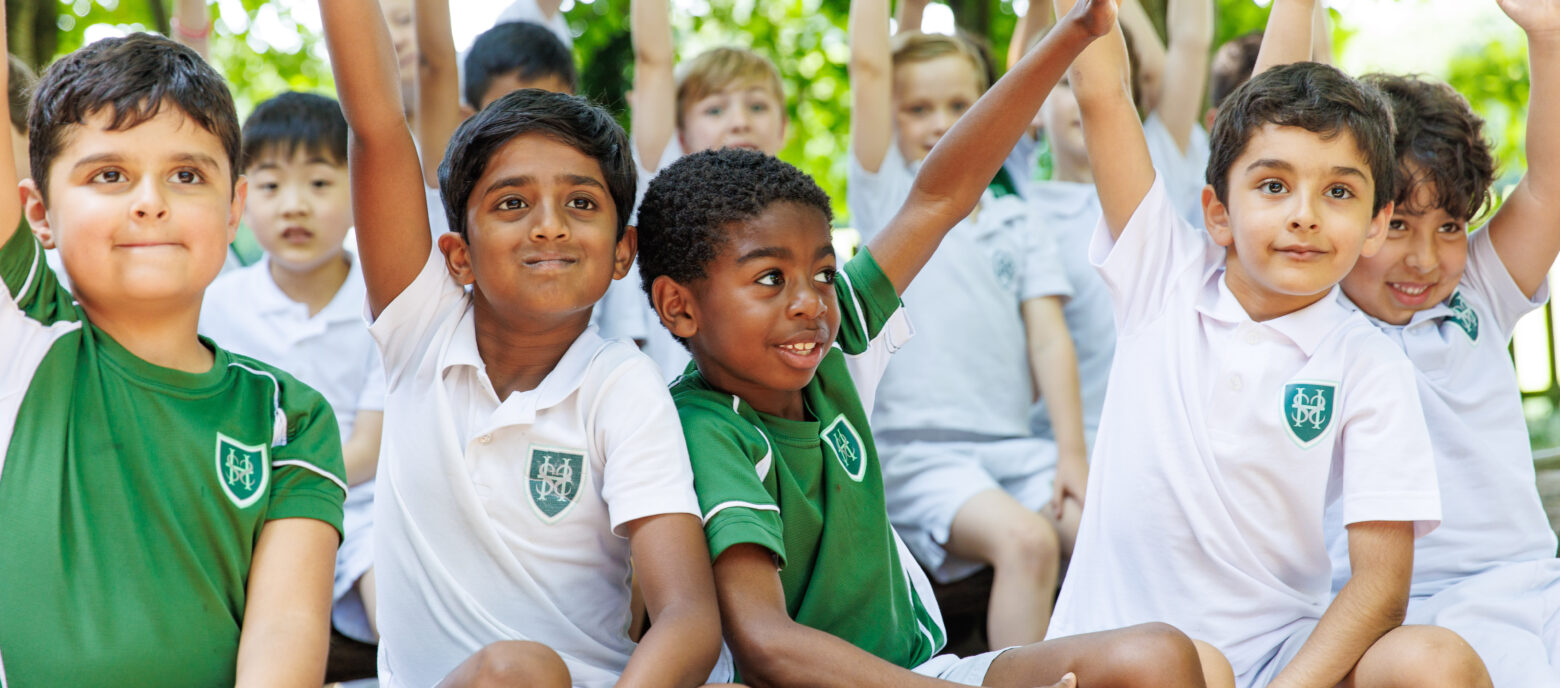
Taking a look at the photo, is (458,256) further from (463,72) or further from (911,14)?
(911,14)

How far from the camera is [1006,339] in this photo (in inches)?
150

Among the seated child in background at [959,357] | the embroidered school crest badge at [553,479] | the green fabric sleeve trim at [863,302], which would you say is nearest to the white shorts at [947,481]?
the seated child in background at [959,357]

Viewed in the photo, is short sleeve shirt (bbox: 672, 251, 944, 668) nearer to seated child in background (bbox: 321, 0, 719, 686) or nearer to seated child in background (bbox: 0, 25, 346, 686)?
seated child in background (bbox: 321, 0, 719, 686)

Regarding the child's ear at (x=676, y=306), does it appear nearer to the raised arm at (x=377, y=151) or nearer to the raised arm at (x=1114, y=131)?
the raised arm at (x=377, y=151)

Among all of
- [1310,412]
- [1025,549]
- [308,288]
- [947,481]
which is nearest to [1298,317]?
[1310,412]

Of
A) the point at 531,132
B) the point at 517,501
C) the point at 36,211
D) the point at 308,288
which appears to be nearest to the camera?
the point at 36,211

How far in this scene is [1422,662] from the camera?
2.13m

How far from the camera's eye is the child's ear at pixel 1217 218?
2.52 metres

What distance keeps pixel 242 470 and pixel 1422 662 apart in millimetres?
1922

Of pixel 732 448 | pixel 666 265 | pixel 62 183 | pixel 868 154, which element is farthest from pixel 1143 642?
pixel 868 154

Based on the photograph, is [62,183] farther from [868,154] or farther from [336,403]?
[868,154]

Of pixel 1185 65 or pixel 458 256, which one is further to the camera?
pixel 1185 65

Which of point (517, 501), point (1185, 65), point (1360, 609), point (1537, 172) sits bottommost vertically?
point (1360, 609)

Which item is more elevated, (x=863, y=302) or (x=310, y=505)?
(x=863, y=302)
